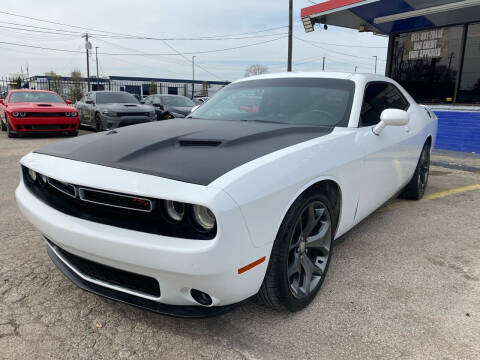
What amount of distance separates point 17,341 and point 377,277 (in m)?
2.27

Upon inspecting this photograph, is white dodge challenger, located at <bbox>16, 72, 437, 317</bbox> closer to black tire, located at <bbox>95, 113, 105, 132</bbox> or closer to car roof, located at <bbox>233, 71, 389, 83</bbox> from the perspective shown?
car roof, located at <bbox>233, 71, 389, 83</bbox>

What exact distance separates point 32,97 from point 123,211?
1069cm

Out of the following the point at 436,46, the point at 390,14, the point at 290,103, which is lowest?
the point at 290,103

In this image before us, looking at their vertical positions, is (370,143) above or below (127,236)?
above

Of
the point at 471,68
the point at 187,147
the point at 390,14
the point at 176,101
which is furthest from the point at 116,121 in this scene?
the point at 471,68

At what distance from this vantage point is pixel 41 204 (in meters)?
2.14

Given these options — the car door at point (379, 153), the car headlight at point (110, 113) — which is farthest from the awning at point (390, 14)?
the car headlight at point (110, 113)

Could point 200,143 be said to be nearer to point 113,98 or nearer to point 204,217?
point 204,217

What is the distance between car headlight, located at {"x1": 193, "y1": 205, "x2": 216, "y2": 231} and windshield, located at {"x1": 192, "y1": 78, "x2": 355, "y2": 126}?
1406 mm

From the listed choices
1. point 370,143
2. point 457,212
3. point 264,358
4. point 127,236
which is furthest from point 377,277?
point 457,212

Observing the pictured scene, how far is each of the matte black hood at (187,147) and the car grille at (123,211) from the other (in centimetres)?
15

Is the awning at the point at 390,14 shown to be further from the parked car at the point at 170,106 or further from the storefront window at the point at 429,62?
the parked car at the point at 170,106

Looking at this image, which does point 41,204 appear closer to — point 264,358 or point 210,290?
point 210,290

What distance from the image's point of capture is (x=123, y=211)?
1.79 meters
